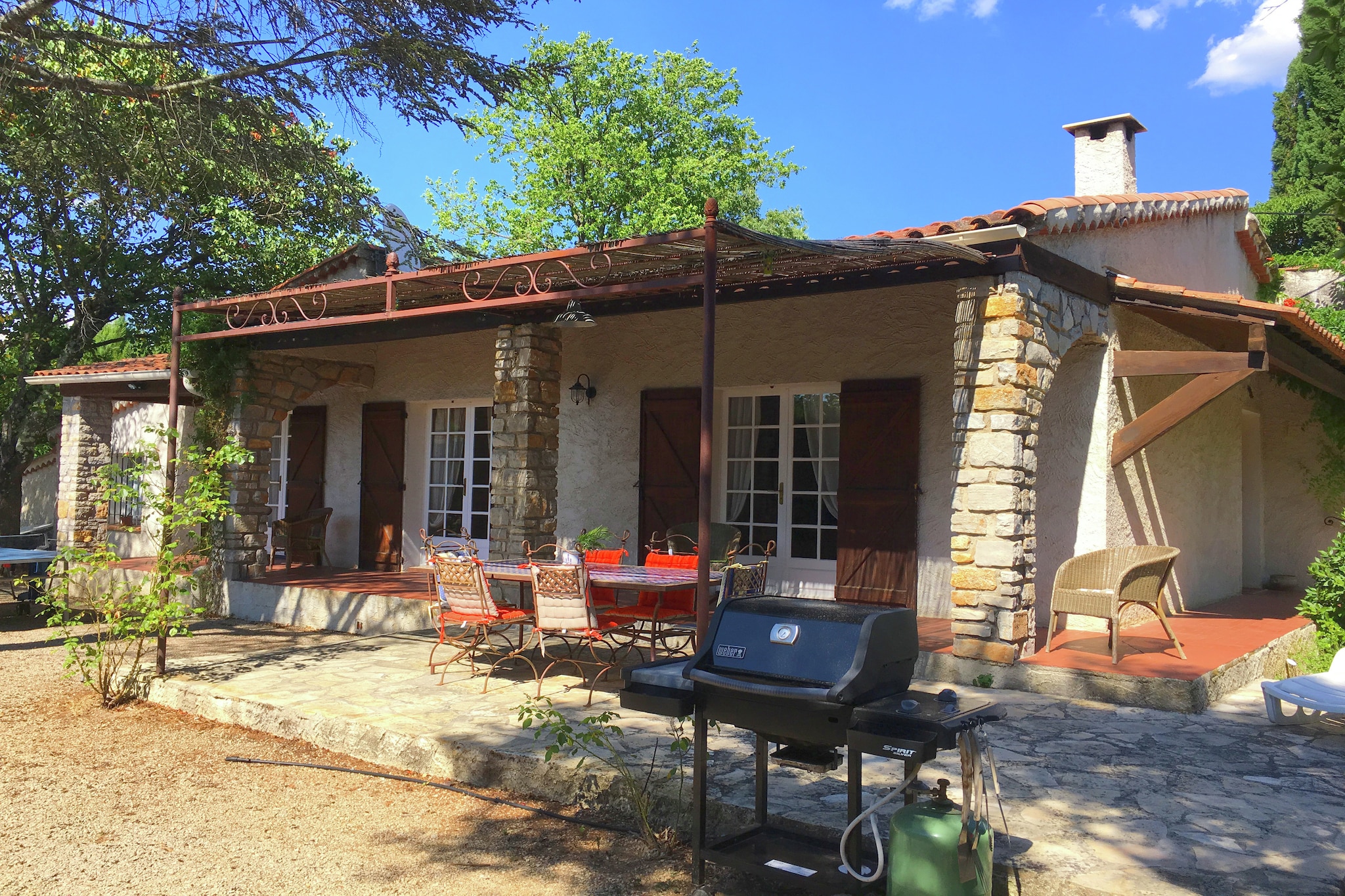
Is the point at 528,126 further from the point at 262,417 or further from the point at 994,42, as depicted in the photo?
the point at 262,417

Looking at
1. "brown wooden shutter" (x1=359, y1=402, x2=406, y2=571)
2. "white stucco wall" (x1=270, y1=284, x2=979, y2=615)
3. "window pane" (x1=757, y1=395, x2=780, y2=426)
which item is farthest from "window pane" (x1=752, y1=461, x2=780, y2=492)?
"brown wooden shutter" (x1=359, y1=402, x2=406, y2=571)

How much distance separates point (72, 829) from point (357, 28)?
218 inches

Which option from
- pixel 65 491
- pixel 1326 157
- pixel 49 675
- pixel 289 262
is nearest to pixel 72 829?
pixel 49 675


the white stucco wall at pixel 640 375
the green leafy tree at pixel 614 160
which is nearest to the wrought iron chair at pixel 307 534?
the white stucco wall at pixel 640 375

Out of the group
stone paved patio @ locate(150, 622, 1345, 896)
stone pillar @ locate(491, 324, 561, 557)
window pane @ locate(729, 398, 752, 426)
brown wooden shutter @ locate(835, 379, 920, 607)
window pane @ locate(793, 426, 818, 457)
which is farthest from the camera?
window pane @ locate(729, 398, 752, 426)

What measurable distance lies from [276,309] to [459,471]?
9.52ft

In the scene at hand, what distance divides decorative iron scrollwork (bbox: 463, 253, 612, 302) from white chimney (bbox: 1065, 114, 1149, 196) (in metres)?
5.05

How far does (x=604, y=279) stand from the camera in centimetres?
680

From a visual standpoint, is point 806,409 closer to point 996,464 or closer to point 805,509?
point 805,509

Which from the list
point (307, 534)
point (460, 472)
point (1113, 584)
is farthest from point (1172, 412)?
point (307, 534)

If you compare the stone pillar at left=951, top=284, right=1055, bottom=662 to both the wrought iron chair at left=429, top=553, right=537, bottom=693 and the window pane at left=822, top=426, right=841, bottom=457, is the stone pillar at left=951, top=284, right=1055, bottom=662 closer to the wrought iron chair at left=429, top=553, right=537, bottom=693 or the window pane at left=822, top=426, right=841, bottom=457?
the window pane at left=822, top=426, right=841, bottom=457

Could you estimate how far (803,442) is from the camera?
816 cm

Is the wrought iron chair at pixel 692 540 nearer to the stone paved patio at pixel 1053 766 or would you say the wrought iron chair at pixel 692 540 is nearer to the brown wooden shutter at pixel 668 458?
the brown wooden shutter at pixel 668 458

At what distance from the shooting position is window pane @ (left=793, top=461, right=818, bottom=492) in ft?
26.6
